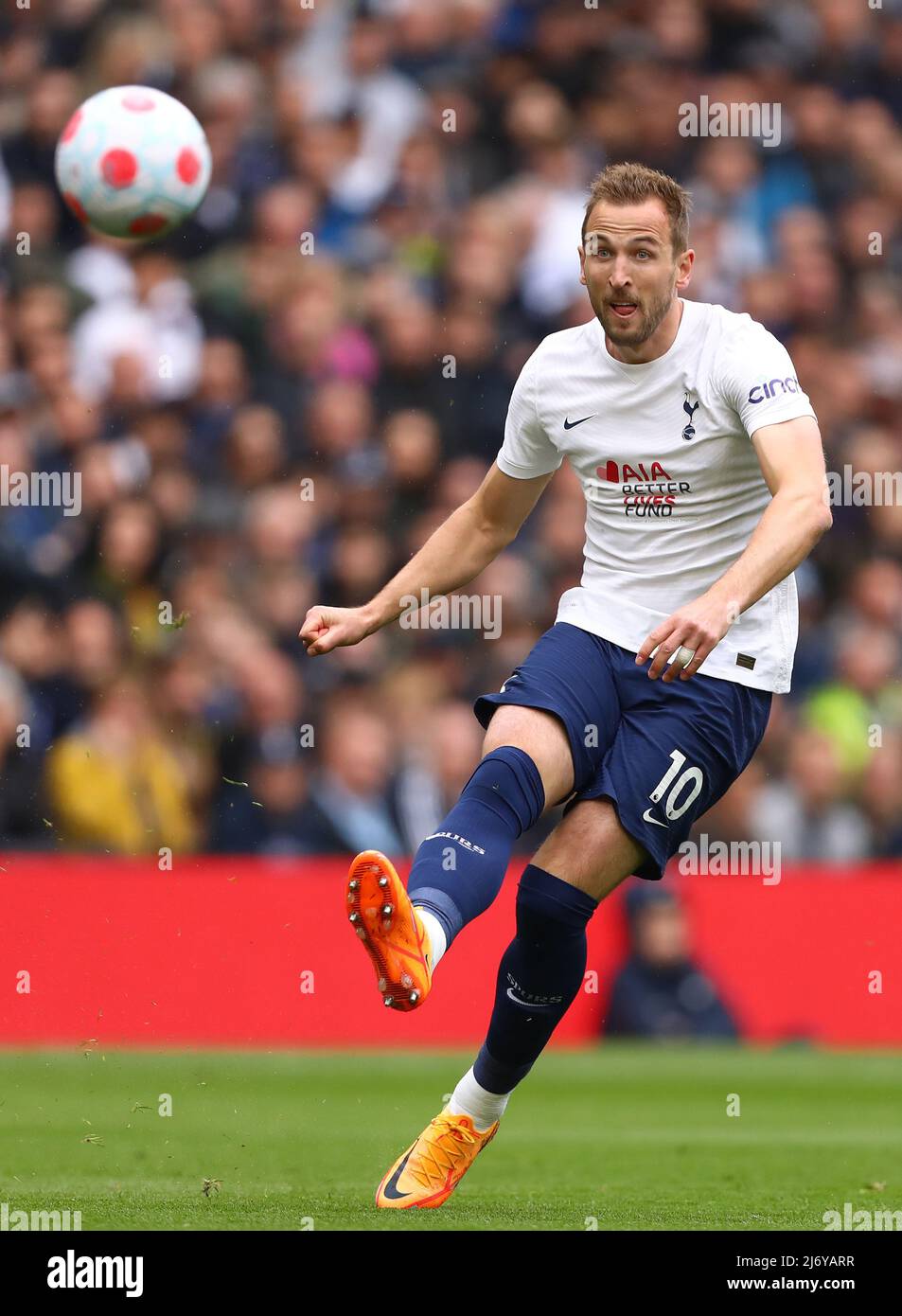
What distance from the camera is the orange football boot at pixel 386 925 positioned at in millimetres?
4363

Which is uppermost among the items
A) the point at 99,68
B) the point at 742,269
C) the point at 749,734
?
the point at 99,68

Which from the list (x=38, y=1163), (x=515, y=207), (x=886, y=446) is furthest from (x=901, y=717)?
(x=38, y=1163)

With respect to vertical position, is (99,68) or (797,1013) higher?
(99,68)

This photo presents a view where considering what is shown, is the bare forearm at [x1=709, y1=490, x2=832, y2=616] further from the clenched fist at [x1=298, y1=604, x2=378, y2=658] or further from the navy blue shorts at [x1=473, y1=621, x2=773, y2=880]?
the clenched fist at [x1=298, y1=604, x2=378, y2=658]

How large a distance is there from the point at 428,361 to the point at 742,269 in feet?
7.26

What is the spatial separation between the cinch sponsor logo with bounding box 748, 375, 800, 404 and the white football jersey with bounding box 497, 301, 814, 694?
0.27 ft

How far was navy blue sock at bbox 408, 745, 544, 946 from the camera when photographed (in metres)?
4.74

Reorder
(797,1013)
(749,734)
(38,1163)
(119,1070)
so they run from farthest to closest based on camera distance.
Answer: (797,1013) < (119,1070) < (38,1163) < (749,734)

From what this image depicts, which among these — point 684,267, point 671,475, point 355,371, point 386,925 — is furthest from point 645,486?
point 355,371

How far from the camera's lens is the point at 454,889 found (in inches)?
187

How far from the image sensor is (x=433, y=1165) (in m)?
5.36

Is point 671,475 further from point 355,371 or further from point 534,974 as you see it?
point 355,371

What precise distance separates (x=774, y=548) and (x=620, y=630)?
772 millimetres

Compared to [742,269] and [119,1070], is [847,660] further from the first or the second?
[119,1070]
